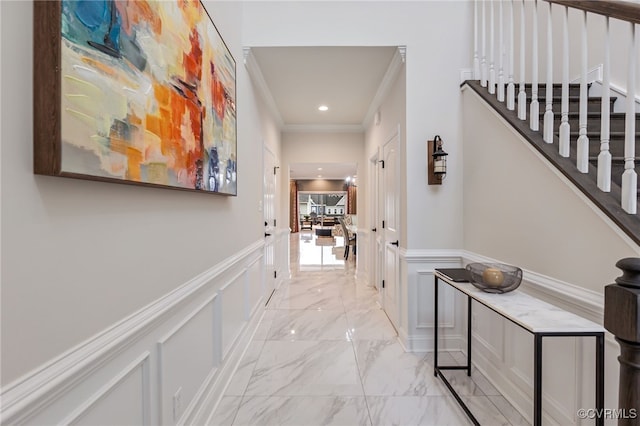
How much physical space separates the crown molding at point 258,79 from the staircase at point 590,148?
1981 millimetres

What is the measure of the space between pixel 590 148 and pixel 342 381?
230 cm

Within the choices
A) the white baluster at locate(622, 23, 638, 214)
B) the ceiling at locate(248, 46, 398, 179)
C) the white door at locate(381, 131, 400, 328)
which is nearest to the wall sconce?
the white door at locate(381, 131, 400, 328)

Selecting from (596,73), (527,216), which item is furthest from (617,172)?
(596,73)

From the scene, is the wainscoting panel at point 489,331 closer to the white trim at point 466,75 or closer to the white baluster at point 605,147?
the white baluster at point 605,147

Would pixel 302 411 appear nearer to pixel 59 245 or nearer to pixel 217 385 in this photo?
pixel 217 385

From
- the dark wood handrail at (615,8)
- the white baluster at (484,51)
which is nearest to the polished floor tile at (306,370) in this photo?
the dark wood handrail at (615,8)

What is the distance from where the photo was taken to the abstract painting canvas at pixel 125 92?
0.72m

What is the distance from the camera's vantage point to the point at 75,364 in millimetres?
812

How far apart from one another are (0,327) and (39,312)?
0.32ft

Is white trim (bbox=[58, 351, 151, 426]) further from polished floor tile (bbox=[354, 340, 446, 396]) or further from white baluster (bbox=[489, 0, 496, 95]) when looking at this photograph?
white baluster (bbox=[489, 0, 496, 95])

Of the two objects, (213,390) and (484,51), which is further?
(484,51)

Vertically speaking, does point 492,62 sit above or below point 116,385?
above

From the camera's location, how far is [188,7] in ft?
4.89

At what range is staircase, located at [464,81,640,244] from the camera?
128cm
